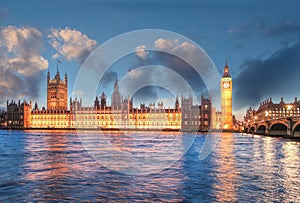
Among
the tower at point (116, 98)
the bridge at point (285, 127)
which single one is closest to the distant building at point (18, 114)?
the tower at point (116, 98)

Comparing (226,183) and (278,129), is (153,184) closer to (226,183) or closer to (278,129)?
(226,183)

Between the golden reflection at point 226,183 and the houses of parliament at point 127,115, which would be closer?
the golden reflection at point 226,183

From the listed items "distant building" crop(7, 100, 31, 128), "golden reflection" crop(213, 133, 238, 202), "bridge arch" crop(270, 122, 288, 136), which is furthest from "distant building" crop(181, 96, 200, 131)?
"golden reflection" crop(213, 133, 238, 202)

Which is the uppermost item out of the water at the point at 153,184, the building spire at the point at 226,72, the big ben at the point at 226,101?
the building spire at the point at 226,72

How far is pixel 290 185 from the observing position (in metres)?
17.2

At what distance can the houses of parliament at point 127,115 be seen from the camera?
156m

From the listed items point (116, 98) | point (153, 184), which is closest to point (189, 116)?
point (116, 98)

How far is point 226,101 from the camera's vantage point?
16000 cm

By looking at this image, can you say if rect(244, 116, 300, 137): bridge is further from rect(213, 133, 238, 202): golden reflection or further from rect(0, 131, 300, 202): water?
rect(0, 131, 300, 202): water

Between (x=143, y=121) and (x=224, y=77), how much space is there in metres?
44.8

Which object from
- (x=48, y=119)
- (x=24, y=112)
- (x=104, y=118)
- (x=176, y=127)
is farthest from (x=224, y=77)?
(x=24, y=112)

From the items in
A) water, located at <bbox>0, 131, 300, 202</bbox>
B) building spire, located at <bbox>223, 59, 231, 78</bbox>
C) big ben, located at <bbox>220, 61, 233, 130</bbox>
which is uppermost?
building spire, located at <bbox>223, 59, 231, 78</bbox>

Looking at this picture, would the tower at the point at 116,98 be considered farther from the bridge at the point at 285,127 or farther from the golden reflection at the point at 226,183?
the golden reflection at the point at 226,183

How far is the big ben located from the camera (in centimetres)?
15425
